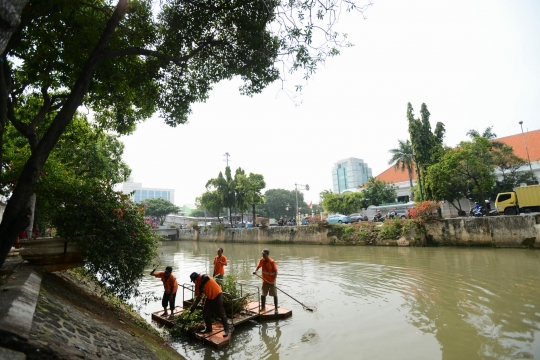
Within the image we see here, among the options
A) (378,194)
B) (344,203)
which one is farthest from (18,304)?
(378,194)

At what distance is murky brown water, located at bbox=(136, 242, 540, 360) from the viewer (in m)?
5.87

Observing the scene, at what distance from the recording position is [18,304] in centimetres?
343

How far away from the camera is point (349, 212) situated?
141 feet

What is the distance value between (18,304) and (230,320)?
459cm

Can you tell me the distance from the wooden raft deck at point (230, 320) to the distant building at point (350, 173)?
100154mm

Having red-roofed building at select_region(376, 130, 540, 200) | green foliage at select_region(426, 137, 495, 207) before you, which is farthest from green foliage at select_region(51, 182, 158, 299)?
red-roofed building at select_region(376, 130, 540, 200)

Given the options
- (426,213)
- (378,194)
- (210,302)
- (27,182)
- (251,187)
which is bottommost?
(210,302)

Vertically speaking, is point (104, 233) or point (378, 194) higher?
point (378, 194)

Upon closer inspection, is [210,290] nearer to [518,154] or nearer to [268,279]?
[268,279]

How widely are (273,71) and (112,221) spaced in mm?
4872

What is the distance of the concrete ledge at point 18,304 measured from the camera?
2.80m

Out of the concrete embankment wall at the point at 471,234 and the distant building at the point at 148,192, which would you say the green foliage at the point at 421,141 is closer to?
the concrete embankment wall at the point at 471,234

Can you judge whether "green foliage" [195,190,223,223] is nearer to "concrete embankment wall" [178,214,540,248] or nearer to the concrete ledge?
"concrete embankment wall" [178,214,540,248]

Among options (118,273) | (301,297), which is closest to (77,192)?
(118,273)
